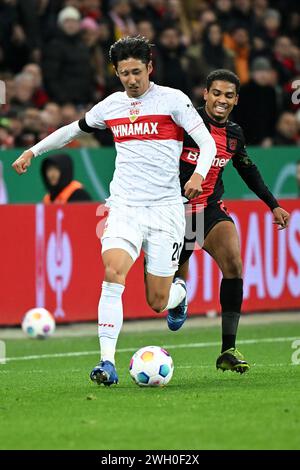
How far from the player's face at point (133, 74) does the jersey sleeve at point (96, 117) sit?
0.36 meters

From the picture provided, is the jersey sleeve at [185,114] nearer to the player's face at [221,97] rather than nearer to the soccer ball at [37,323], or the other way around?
the player's face at [221,97]

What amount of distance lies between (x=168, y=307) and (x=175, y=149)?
1432mm

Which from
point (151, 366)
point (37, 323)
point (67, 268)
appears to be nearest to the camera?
point (151, 366)

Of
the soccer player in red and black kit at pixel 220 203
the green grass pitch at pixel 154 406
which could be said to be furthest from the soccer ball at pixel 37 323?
the soccer player in red and black kit at pixel 220 203

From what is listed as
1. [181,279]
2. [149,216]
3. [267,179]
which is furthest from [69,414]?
[267,179]

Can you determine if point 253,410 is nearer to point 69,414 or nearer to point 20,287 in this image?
point 69,414

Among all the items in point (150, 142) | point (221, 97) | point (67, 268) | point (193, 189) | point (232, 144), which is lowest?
point (193, 189)

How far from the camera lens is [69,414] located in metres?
8.38

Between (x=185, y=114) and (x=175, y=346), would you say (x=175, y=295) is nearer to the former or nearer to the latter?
(x=185, y=114)

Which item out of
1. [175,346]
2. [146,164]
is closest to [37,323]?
[175,346]

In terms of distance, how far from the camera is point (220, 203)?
11086mm

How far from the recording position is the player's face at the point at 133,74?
976cm

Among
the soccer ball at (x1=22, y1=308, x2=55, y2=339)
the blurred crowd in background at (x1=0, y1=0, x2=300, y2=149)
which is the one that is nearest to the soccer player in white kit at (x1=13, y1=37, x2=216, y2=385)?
the soccer ball at (x1=22, y1=308, x2=55, y2=339)

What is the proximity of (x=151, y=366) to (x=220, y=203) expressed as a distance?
6.48 ft
